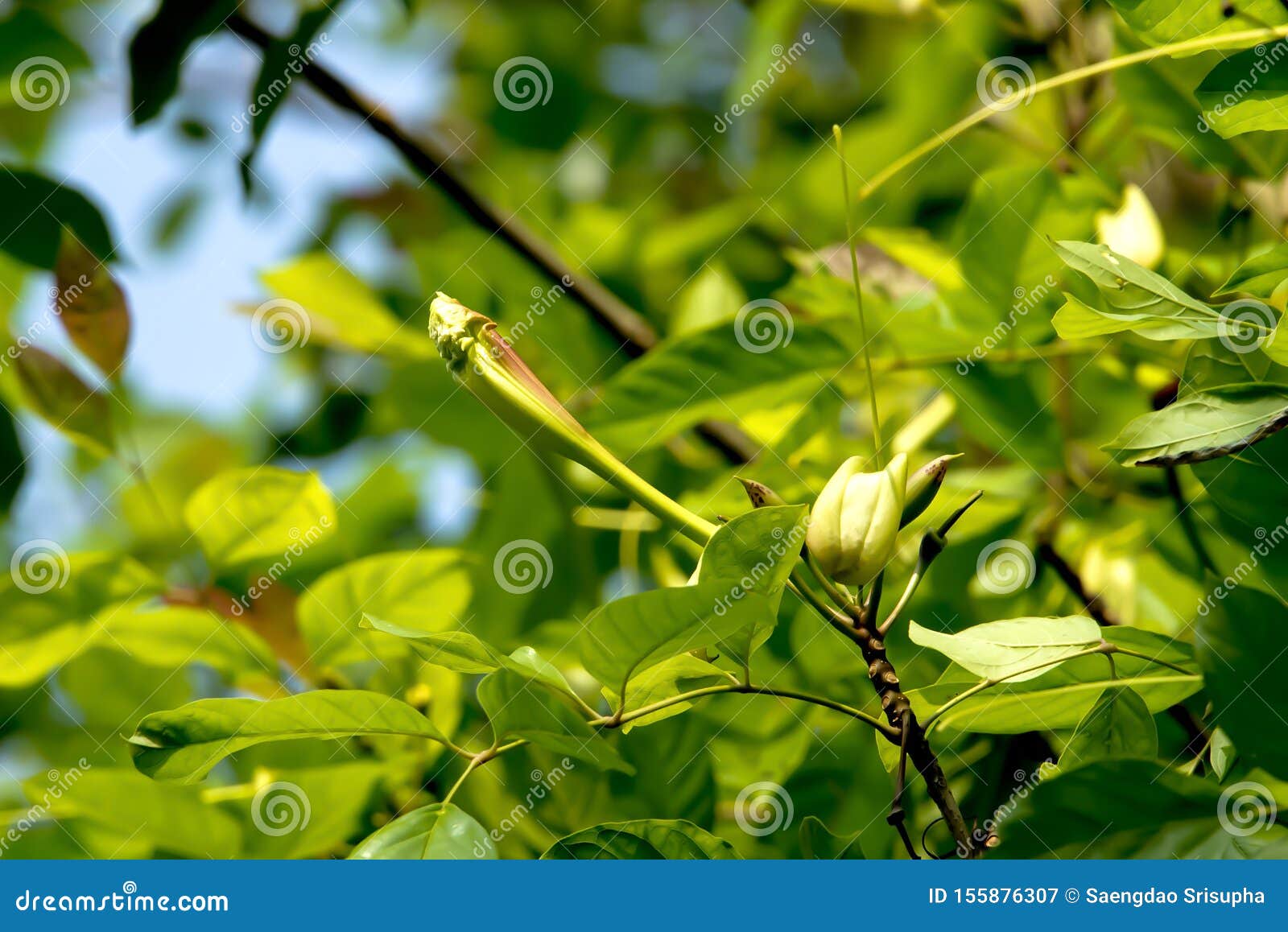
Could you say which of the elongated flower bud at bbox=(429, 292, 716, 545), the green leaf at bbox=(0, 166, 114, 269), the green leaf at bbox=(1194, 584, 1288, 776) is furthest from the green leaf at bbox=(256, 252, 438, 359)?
the green leaf at bbox=(1194, 584, 1288, 776)

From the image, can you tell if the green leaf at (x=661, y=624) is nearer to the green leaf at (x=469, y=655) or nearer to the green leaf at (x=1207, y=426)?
the green leaf at (x=469, y=655)

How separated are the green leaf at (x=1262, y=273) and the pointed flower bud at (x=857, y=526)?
0.20m

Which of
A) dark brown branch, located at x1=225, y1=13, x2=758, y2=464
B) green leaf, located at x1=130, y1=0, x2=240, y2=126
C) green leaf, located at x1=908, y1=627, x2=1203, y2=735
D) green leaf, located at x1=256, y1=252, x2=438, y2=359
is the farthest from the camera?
green leaf, located at x1=256, y1=252, x2=438, y2=359

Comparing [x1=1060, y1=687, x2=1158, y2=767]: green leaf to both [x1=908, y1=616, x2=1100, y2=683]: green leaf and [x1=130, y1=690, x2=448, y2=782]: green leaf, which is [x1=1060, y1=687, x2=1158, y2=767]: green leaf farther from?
[x1=130, y1=690, x2=448, y2=782]: green leaf

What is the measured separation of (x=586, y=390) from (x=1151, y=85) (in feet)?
2.04

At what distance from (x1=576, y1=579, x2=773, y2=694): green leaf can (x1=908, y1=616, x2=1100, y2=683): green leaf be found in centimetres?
8

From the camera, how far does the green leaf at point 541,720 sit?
530mm

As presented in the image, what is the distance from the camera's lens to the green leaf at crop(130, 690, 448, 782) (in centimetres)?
55

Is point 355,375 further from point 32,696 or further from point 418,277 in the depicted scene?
point 32,696

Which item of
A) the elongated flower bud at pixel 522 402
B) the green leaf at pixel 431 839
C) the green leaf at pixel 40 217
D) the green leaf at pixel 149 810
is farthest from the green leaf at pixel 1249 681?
the green leaf at pixel 40 217

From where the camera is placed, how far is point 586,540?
117cm

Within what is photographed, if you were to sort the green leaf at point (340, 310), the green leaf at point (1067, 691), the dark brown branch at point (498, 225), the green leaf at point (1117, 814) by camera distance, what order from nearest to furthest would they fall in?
the green leaf at point (1117, 814) → the green leaf at point (1067, 691) → the dark brown branch at point (498, 225) → the green leaf at point (340, 310)

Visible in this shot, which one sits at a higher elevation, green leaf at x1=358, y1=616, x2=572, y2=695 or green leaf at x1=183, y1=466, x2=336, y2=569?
green leaf at x1=358, y1=616, x2=572, y2=695

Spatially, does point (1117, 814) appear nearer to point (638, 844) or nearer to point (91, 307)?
point (638, 844)
